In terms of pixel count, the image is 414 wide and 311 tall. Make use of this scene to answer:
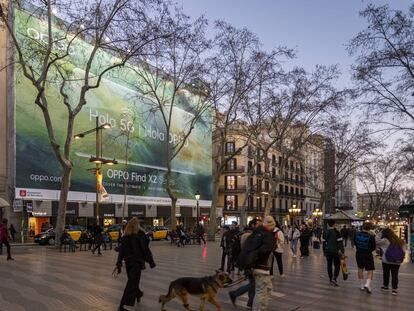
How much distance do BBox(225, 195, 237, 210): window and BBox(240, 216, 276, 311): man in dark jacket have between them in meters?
81.6

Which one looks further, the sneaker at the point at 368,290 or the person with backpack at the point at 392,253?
the person with backpack at the point at 392,253

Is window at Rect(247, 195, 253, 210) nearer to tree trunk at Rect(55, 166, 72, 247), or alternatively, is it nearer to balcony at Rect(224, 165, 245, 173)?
balcony at Rect(224, 165, 245, 173)

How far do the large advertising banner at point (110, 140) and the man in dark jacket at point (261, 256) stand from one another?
89.1 feet

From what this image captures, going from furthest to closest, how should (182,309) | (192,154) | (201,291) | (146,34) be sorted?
(192,154) < (146,34) < (182,309) < (201,291)

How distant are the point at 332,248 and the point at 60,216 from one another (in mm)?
18420

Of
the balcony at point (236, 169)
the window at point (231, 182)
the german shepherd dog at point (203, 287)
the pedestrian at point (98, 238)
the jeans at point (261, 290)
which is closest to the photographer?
the jeans at point (261, 290)

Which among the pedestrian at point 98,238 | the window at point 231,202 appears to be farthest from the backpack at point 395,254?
the window at point 231,202

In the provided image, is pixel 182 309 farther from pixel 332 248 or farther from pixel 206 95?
pixel 206 95

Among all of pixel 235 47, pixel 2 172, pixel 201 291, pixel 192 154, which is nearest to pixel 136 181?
pixel 192 154

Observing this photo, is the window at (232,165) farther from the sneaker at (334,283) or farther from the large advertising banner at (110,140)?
the sneaker at (334,283)

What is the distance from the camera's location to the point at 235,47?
40.0 metres

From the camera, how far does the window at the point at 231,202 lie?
9036 cm

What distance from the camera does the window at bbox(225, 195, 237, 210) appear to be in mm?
90363

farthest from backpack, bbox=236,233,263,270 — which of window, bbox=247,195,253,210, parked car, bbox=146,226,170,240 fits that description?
window, bbox=247,195,253,210
